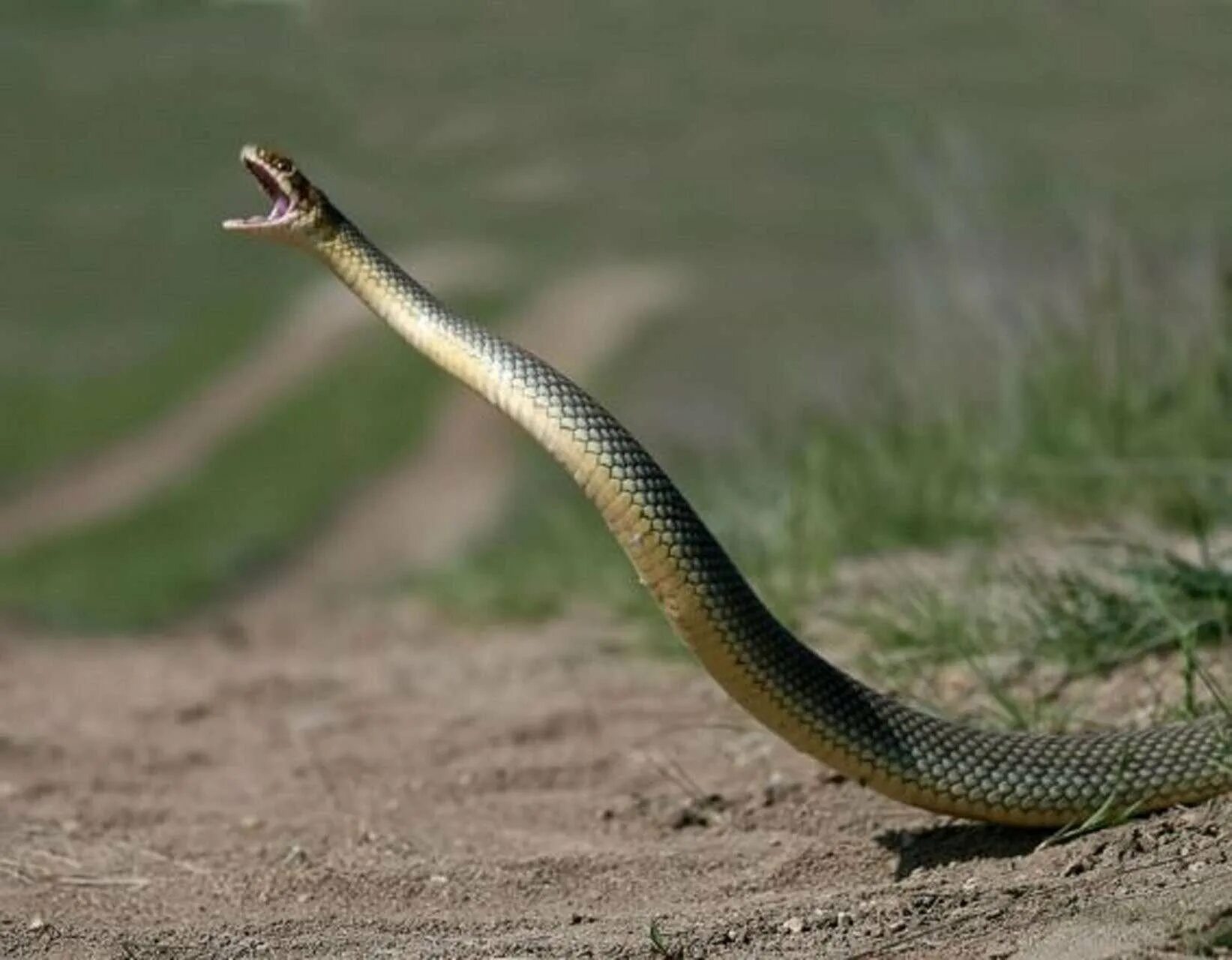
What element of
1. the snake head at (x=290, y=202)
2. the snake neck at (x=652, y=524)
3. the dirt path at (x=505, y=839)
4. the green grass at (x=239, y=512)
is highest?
the green grass at (x=239, y=512)

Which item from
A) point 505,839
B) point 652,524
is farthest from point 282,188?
point 505,839

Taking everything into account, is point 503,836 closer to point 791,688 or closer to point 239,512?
point 791,688

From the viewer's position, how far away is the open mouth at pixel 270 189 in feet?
19.1

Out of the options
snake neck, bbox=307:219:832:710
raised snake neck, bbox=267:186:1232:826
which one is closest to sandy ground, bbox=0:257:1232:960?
raised snake neck, bbox=267:186:1232:826

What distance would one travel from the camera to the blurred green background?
1006 cm

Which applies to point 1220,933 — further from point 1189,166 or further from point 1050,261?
point 1189,166

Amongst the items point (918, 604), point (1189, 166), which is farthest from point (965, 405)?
point (918, 604)

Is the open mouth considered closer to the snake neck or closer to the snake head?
the snake head

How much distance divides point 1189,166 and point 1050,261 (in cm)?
212

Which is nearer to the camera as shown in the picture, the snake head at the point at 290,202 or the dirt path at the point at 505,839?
the dirt path at the point at 505,839

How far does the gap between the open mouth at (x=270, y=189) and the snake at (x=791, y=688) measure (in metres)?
0.14

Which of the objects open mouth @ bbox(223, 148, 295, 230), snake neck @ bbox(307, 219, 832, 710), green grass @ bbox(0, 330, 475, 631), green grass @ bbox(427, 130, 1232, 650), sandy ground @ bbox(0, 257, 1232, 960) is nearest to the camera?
sandy ground @ bbox(0, 257, 1232, 960)

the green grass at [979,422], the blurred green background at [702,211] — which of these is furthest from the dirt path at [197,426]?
the green grass at [979,422]

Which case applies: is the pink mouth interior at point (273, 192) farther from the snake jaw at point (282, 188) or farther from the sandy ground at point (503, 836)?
the sandy ground at point (503, 836)
